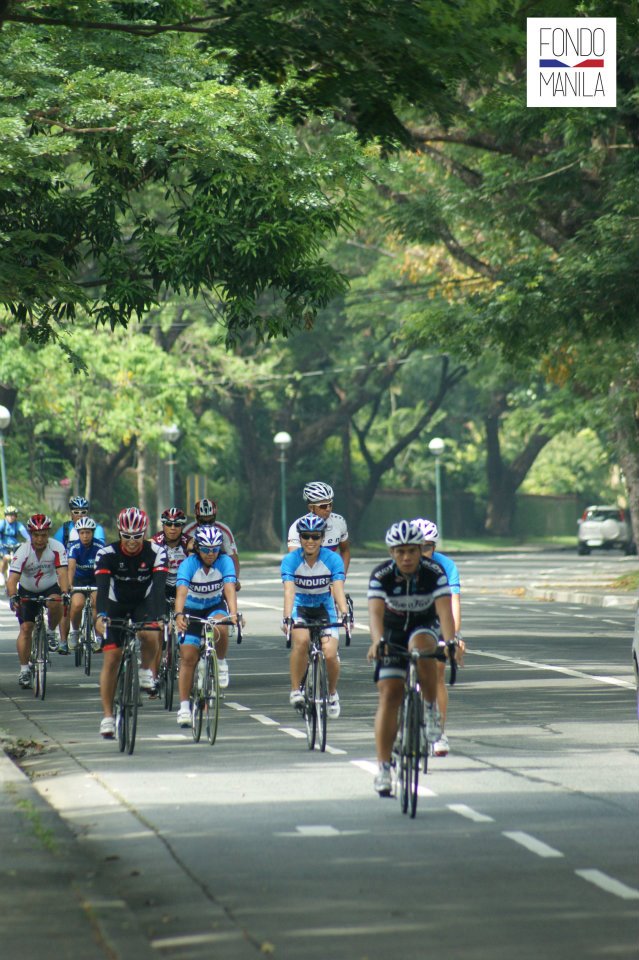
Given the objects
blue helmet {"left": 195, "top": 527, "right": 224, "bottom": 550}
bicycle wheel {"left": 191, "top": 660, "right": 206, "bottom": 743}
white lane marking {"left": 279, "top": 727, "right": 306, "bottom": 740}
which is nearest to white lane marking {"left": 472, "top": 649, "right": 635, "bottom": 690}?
white lane marking {"left": 279, "top": 727, "right": 306, "bottom": 740}

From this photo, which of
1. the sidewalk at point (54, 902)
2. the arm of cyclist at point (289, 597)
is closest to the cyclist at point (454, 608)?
the arm of cyclist at point (289, 597)

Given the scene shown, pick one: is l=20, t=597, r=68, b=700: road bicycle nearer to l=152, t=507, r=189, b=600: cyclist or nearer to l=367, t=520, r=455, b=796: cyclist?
l=152, t=507, r=189, b=600: cyclist

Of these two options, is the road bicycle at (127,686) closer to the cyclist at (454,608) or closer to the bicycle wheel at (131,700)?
the bicycle wheel at (131,700)

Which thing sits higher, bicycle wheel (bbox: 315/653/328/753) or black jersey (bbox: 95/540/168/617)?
black jersey (bbox: 95/540/168/617)

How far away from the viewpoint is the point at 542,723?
1361cm

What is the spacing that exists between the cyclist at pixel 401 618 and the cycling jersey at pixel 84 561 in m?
10.2

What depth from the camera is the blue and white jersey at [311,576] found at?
12828 mm

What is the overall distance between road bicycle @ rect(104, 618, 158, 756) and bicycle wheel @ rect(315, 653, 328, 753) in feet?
4.29

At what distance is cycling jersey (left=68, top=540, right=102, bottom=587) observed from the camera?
19.7m

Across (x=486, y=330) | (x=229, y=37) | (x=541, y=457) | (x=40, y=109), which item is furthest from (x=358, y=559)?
(x=229, y=37)

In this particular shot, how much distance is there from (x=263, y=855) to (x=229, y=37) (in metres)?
4.27

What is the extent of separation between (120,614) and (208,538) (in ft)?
2.99

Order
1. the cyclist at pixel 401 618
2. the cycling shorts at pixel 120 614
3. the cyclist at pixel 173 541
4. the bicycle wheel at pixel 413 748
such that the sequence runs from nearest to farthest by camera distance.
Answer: the bicycle wheel at pixel 413 748, the cyclist at pixel 401 618, the cycling shorts at pixel 120 614, the cyclist at pixel 173 541

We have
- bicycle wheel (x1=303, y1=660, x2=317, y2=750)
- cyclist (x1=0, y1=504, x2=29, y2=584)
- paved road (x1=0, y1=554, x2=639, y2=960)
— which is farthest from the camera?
cyclist (x1=0, y1=504, x2=29, y2=584)
